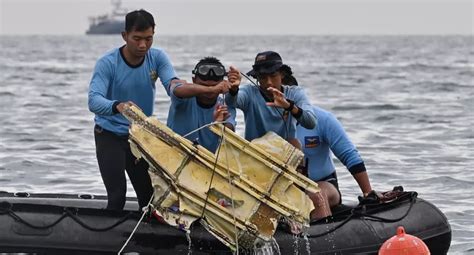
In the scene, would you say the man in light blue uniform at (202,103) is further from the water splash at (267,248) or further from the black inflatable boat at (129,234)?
the water splash at (267,248)

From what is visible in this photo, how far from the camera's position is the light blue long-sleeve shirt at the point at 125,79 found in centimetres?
974

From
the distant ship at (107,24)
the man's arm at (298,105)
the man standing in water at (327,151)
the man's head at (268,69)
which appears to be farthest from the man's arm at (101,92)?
the distant ship at (107,24)

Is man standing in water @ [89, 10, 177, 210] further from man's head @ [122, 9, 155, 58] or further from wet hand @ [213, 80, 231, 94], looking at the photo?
wet hand @ [213, 80, 231, 94]

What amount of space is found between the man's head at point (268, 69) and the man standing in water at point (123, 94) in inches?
26.0

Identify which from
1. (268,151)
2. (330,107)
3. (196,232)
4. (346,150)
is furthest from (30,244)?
(330,107)

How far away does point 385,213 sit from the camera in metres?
10.3

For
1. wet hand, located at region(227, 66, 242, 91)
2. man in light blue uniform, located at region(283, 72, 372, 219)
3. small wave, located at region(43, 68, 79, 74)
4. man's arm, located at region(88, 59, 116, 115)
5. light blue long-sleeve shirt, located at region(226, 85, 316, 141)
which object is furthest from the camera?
small wave, located at region(43, 68, 79, 74)

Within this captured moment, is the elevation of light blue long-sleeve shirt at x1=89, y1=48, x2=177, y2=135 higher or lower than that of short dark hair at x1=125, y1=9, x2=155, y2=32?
lower

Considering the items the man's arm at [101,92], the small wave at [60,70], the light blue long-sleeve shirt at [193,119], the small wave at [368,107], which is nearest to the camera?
the man's arm at [101,92]

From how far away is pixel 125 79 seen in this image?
9812 millimetres

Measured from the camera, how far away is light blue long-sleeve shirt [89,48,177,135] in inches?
384

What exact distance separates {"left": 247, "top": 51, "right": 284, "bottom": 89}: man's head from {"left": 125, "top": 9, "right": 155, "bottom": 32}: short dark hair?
0.87 metres

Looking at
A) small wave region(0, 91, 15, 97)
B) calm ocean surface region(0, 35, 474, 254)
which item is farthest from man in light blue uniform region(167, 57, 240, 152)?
small wave region(0, 91, 15, 97)

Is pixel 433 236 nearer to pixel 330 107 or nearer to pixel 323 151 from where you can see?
pixel 323 151
